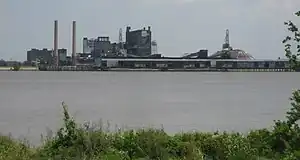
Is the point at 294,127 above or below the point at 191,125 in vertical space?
above

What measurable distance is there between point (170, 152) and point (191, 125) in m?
16.5

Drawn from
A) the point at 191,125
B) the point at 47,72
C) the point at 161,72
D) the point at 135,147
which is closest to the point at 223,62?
the point at 161,72

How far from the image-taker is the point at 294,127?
1034 centimetres

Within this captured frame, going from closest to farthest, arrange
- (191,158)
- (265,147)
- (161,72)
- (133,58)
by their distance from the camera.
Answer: (191,158) → (265,147) → (133,58) → (161,72)

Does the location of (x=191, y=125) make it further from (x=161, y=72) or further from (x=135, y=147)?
(x=161, y=72)

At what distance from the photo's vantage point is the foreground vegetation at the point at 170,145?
9891mm

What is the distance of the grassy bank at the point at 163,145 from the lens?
391 inches

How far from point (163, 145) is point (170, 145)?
0.35m

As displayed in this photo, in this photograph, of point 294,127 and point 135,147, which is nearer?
point 294,127

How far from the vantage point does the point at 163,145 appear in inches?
430

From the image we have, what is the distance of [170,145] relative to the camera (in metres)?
11.2

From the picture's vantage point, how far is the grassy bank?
32.6ft

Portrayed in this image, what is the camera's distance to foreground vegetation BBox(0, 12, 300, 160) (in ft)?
32.4

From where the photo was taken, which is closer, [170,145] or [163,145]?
[163,145]
